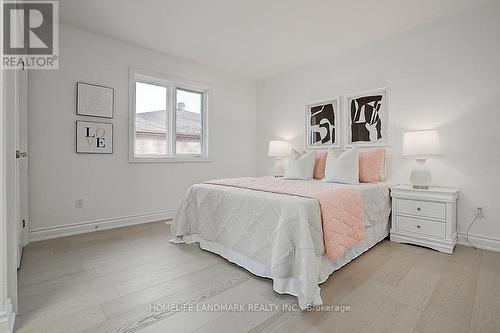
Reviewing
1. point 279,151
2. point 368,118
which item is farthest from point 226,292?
point 368,118

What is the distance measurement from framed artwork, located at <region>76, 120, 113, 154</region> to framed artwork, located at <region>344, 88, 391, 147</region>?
3.36 meters

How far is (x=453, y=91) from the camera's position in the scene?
8.98 feet

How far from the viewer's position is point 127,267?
2115 millimetres

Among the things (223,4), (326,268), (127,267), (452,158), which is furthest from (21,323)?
(452,158)

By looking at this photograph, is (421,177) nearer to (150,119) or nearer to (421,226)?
(421,226)

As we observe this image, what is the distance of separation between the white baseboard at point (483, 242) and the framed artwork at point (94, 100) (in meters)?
4.49

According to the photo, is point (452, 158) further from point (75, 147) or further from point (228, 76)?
point (75, 147)

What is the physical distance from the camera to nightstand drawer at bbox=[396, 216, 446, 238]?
8.08 ft

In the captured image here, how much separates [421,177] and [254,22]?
261 cm

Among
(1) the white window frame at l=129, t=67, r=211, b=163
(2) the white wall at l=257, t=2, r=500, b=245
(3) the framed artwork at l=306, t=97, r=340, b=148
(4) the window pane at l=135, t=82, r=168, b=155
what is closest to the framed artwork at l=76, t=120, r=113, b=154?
(1) the white window frame at l=129, t=67, r=211, b=163

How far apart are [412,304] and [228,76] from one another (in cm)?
423

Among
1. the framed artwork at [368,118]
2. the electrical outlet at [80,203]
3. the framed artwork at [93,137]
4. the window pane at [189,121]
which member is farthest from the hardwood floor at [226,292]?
the window pane at [189,121]

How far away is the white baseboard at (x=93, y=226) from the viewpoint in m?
2.79

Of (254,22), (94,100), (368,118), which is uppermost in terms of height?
(254,22)
